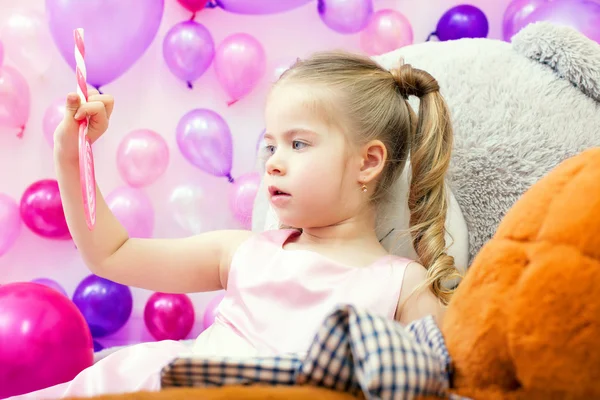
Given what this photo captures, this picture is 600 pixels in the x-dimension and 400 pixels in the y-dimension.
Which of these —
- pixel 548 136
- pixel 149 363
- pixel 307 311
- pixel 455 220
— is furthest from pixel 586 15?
pixel 149 363

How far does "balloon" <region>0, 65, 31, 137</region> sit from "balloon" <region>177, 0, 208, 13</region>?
435mm

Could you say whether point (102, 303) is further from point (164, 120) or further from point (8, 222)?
point (164, 120)

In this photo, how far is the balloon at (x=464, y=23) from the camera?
1.66 metres

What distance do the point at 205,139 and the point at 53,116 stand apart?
14.4 inches

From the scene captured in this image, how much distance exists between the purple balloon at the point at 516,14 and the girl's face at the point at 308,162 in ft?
2.80

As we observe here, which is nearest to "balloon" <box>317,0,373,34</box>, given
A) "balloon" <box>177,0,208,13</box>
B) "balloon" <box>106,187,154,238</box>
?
"balloon" <box>177,0,208,13</box>

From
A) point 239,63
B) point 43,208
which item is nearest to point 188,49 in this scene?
point 239,63

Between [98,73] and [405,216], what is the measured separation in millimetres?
822

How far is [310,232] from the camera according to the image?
41.6 inches

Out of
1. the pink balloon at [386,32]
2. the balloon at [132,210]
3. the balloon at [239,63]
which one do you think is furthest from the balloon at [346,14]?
the balloon at [132,210]

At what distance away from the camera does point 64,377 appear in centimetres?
113

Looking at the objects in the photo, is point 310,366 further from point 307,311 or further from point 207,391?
point 307,311

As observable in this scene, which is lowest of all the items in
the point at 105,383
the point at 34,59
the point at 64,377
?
the point at 64,377

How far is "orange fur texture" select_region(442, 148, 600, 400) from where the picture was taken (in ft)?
1.50
